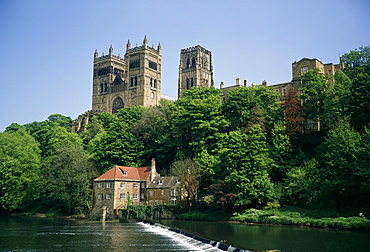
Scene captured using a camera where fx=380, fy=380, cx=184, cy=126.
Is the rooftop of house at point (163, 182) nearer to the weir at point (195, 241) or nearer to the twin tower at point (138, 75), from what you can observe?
the weir at point (195, 241)

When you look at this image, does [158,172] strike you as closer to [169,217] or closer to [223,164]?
[169,217]

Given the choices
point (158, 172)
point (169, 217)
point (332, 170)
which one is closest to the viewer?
point (332, 170)

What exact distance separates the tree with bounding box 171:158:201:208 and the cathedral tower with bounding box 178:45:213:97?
88585mm

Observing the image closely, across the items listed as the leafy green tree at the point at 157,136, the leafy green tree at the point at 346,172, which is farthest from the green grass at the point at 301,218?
the leafy green tree at the point at 157,136

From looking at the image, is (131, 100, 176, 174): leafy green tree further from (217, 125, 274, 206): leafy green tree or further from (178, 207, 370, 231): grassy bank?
(217, 125, 274, 206): leafy green tree

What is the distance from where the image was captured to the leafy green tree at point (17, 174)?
63.8 metres

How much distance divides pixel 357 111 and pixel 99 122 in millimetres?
63740

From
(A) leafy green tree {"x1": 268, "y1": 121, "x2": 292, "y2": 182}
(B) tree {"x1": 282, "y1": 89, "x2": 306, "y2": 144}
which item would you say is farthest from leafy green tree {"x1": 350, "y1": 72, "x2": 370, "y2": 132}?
(A) leafy green tree {"x1": 268, "y1": 121, "x2": 292, "y2": 182}

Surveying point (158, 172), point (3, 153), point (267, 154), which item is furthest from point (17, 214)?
point (267, 154)

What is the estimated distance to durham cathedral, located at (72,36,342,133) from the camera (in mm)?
124750

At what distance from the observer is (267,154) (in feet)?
167

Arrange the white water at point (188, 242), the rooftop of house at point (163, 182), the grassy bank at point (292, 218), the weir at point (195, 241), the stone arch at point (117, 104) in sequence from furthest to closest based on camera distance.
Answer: the stone arch at point (117, 104) → the rooftop of house at point (163, 182) → the grassy bank at point (292, 218) → the white water at point (188, 242) → the weir at point (195, 241)

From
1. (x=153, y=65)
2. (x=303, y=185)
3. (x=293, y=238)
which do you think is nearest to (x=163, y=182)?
(x=303, y=185)

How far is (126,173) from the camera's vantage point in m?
60.3
